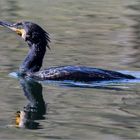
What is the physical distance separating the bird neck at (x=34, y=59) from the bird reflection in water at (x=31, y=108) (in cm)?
52

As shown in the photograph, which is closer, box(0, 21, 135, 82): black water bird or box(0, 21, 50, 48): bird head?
box(0, 21, 135, 82): black water bird

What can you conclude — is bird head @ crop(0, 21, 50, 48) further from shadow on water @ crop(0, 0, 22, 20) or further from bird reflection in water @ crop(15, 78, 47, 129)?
shadow on water @ crop(0, 0, 22, 20)

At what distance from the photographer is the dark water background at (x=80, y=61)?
9.70 meters

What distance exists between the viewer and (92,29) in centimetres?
1981

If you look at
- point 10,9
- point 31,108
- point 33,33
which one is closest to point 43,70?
point 33,33

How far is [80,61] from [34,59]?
1117 millimetres

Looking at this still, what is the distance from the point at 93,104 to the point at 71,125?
133 centimetres

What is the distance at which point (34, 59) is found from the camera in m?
14.0

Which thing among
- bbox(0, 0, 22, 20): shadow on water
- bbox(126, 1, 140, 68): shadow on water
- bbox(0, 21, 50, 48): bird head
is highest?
bbox(0, 21, 50, 48): bird head

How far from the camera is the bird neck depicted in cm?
1390

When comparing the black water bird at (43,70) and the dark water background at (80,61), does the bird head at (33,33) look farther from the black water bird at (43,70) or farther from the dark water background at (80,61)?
the dark water background at (80,61)

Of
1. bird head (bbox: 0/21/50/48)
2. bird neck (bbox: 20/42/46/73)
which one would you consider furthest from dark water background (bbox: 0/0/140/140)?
bird head (bbox: 0/21/50/48)

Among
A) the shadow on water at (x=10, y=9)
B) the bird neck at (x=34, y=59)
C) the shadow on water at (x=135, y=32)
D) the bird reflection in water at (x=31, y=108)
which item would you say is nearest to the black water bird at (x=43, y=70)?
the bird neck at (x=34, y=59)

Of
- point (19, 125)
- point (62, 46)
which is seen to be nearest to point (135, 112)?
point (19, 125)
